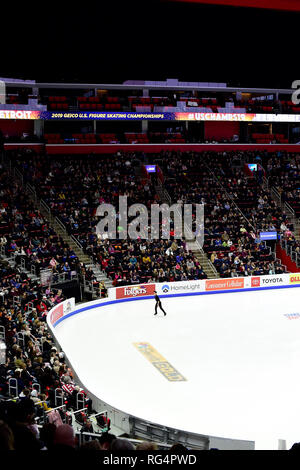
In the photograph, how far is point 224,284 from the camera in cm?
2989

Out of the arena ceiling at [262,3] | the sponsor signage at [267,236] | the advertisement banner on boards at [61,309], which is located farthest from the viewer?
the sponsor signage at [267,236]

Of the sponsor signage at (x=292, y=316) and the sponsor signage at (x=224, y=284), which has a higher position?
the sponsor signage at (x=224, y=284)

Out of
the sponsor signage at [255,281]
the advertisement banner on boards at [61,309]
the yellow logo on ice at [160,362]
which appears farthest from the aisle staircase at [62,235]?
the sponsor signage at [255,281]

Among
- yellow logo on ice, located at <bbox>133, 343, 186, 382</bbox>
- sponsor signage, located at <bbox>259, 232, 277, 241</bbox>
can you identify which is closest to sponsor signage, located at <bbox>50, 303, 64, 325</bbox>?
yellow logo on ice, located at <bbox>133, 343, 186, 382</bbox>

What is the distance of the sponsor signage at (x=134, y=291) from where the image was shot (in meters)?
27.4

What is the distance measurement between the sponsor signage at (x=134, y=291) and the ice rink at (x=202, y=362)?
528 mm

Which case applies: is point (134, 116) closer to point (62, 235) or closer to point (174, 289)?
point (62, 235)

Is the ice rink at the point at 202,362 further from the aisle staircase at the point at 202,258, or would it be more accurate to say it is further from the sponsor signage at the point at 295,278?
the sponsor signage at the point at 295,278

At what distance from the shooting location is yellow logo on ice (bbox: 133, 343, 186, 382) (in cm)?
1697

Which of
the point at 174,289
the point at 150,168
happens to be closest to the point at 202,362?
the point at 174,289

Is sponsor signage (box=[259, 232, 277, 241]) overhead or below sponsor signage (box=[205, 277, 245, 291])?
overhead

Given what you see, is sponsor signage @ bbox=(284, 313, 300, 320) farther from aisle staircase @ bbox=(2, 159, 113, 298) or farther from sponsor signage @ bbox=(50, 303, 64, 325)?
sponsor signage @ bbox=(50, 303, 64, 325)

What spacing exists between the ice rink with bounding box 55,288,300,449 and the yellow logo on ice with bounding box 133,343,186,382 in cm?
16
